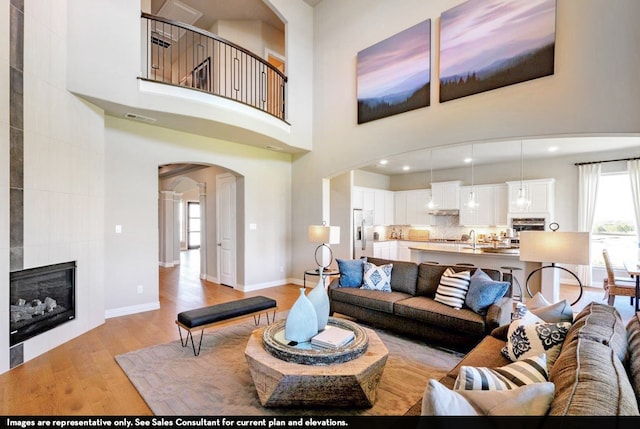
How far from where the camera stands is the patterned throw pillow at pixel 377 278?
412 centimetres

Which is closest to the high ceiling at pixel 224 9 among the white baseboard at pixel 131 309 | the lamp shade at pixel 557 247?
the white baseboard at pixel 131 309

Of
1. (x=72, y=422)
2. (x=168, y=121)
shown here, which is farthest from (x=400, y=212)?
(x=72, y=422)

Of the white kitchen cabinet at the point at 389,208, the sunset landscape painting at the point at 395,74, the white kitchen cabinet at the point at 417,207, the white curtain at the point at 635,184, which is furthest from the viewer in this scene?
the white kitchen cabinet at the point at 389,208

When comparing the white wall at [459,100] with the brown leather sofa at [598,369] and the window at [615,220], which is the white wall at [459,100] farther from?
the window at [615,220]

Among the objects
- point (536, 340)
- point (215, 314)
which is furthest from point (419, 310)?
point (215, 314)

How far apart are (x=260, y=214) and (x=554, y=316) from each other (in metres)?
5.04

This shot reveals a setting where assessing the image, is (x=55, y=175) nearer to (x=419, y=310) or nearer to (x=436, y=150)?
(x=419, y=310)

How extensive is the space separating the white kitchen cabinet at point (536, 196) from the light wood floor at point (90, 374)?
2419mm

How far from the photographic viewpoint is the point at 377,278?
4.16 m

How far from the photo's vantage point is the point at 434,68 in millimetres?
4727

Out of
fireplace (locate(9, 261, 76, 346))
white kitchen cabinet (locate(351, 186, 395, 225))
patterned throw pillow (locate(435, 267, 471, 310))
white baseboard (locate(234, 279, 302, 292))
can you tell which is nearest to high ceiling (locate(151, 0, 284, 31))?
white kitchen cabinet (locate(351, 186, 395, 225))

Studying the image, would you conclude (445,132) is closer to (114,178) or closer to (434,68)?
(434,68)

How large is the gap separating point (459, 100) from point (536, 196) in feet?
13.0

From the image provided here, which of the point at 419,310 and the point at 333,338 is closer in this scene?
the point at 333,338
